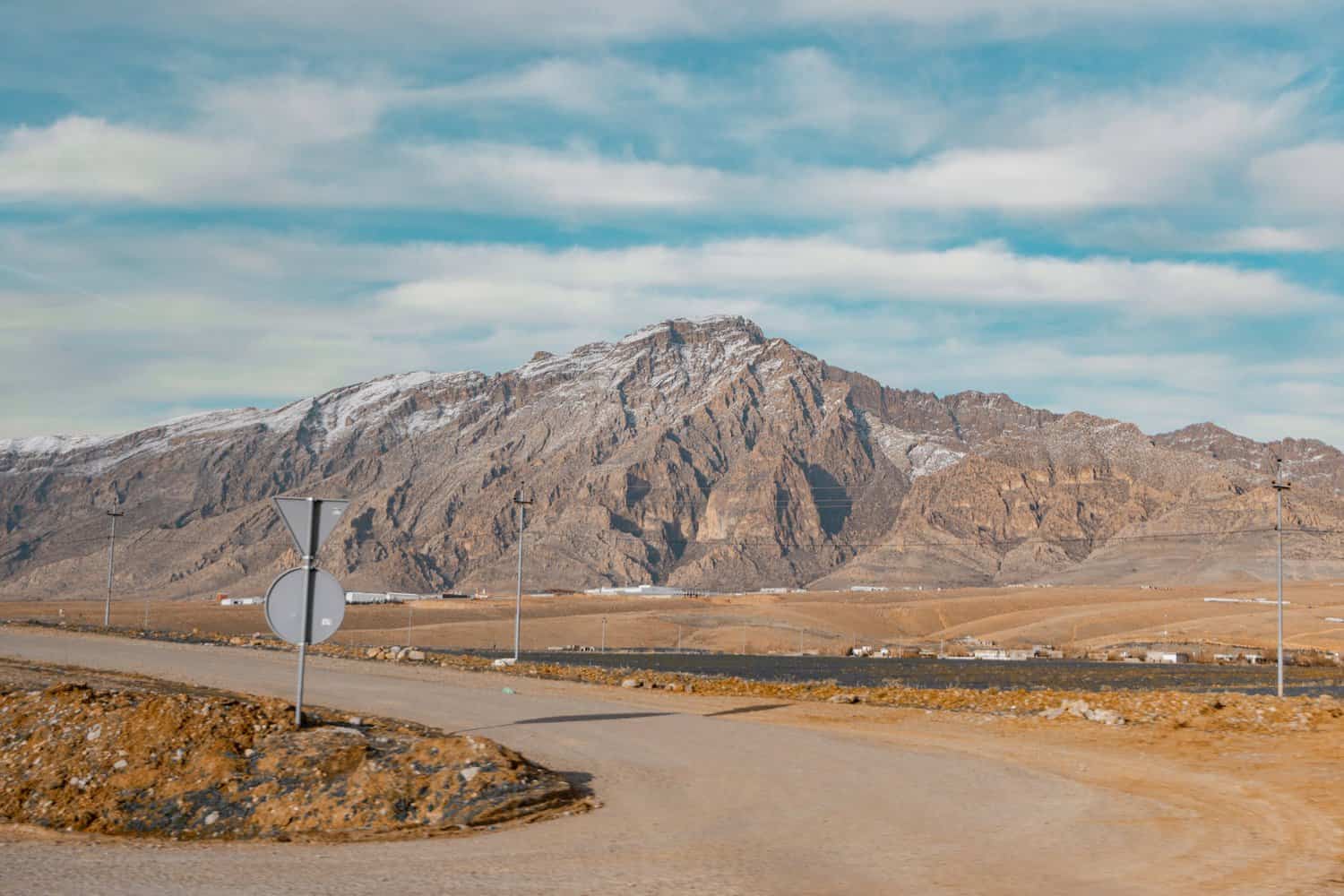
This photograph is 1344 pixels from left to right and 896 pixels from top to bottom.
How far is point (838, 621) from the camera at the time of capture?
427 feet

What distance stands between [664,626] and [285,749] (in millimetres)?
100455

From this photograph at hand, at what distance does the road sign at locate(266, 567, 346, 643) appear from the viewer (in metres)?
14.2

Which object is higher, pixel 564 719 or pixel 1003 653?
pixel 564 719

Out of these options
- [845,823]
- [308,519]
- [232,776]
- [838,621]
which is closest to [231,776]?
[232,776]

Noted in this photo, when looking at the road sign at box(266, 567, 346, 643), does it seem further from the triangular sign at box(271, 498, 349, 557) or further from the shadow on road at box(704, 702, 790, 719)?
the shadow on road at box(704, 702, 790, 719)

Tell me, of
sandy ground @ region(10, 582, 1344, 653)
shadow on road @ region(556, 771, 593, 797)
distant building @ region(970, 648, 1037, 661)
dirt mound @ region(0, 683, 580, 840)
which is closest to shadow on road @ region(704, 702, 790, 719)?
shadow on road @ region(556, 771, 593, 797)

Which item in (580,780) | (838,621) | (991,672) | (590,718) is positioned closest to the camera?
(580,780)

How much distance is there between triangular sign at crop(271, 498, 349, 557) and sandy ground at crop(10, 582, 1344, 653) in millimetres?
77723

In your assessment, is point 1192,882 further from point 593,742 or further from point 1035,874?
point 593,742

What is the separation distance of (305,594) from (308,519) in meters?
0.91

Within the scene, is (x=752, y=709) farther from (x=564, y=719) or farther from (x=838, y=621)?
(x=838, y=621)

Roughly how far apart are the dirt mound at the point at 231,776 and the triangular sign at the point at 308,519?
2.05 m

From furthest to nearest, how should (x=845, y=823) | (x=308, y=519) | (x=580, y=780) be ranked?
(x=308, y=519)
(x=580, y=780)
(x=845, y=823)

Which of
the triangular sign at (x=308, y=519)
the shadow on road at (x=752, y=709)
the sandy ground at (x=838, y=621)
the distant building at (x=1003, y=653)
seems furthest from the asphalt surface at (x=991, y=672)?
the triangular sign at (x=308, y=519)
